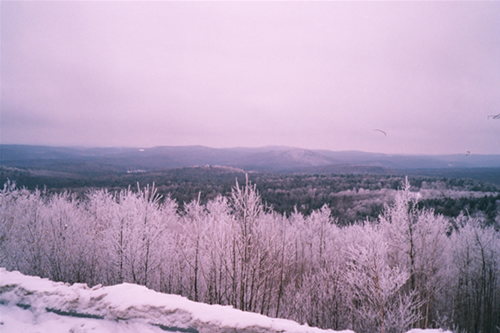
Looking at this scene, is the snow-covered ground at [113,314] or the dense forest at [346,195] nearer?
the snow-covered ground at [113,314]

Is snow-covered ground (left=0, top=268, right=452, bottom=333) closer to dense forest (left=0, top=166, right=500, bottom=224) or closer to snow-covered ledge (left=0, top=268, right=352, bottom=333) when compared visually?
snow-covered ledge (left=0, top=268, right=352, bottom=333)

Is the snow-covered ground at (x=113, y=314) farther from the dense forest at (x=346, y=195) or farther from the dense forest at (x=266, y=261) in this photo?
the dense forest at (x=346, y=195)

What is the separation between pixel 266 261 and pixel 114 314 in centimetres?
805

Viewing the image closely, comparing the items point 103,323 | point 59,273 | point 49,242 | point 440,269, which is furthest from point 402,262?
point 49,242

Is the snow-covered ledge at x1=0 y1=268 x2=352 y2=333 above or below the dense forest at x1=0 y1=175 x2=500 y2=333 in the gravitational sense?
above

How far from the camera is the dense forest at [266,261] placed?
11.0 metres

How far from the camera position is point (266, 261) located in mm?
11516

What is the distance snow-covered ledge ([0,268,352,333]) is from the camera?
172 inches

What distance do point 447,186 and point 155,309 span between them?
93.4 metres

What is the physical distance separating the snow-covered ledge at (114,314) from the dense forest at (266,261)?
15.5 ft

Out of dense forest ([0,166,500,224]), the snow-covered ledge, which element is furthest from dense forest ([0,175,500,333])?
dense forest ([0,166,500,224])

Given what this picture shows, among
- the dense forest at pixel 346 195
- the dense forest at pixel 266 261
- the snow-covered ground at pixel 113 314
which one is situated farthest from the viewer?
the dense forest at pixel 346 195

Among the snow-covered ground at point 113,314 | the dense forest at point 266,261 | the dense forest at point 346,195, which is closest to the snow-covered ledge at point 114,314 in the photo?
the snow-covered ground at point 113,314

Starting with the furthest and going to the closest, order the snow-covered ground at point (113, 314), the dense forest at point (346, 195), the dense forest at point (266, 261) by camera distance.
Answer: the dense forest at point (346, 195)
the dense forest at point (266, 261)
the snow-covered ground at point (113, 314)
